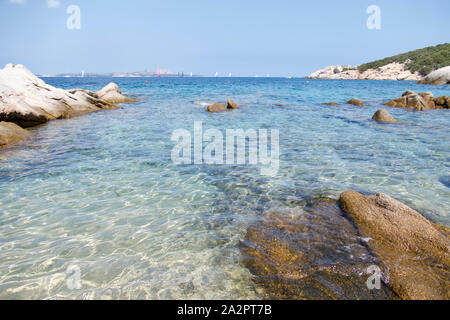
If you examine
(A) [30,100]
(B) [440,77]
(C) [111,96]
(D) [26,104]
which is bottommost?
(D) [26,104]

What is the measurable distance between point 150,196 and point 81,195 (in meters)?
1.57

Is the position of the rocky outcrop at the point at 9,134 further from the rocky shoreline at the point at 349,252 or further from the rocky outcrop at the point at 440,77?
the rocky outcrop at the point at 440,77

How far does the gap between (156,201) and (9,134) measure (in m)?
9.12

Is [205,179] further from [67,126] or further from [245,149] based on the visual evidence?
[67,126]

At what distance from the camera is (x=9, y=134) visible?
1084cm

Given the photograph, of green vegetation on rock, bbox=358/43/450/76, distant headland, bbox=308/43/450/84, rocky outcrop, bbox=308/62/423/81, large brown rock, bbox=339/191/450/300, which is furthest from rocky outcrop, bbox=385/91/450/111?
rocky outcrop, bbox=308/62/423/81

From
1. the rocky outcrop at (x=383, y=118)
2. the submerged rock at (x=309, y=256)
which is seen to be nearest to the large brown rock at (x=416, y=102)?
the rocky outcrop at (x=383, y=118)

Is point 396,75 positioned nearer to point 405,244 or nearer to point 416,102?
point 416,102

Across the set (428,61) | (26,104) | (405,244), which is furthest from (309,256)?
(428,61)

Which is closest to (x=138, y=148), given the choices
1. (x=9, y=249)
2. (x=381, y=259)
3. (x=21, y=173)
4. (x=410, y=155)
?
(x=21, y=173)

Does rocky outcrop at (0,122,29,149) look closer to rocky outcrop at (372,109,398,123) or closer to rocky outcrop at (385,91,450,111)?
rocky outcrop at (372,109,398,123)

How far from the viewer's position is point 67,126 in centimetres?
1438

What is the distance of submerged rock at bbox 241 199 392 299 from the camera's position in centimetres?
328

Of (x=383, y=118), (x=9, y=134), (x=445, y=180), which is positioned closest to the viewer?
(x=445, y=180)
